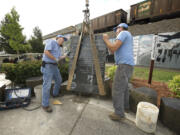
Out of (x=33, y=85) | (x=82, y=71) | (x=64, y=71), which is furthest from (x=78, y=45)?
(x=33, y=85)

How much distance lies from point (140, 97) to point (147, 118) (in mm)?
511

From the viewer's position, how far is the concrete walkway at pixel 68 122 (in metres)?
1.55

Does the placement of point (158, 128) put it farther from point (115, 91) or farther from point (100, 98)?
point (100, 98)

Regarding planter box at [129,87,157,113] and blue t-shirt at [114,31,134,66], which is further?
planter box at [129,87,157,113]

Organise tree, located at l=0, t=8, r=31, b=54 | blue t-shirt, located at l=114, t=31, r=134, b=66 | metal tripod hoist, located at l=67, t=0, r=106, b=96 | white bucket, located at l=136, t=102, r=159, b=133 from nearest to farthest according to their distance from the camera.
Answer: white bucket, located at l=136, t=102, r=159, b=133
blue t-shirt, located at l=114, t=31, r=134, b=66
metal tripod hoist, located at l=67, t=0, r=106, b=96
tree, located at l=0, t=8, r=31, b=54

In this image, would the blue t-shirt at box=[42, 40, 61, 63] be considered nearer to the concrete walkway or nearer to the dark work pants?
the concrete walkway

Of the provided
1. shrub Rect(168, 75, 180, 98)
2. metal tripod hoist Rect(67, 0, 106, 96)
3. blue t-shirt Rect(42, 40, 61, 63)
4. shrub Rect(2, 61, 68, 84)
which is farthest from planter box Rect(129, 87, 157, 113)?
shrub Rect(2, 61, 68, 84)

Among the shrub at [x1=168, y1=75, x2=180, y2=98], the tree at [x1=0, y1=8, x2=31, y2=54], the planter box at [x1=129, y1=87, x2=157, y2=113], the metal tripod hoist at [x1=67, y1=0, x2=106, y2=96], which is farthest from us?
the tree at [x1=0, y1=8, x2=31, y2=54]

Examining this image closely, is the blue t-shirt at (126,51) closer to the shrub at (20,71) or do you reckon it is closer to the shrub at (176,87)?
the shrub at (176,87)

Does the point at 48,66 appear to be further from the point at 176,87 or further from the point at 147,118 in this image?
the point at 176,87

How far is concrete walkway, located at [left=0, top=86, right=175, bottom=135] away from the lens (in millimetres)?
1551

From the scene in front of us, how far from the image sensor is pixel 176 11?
652 centimetres

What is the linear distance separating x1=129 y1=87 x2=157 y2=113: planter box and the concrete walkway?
0.26 meters

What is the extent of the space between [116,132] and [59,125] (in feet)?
3.56
